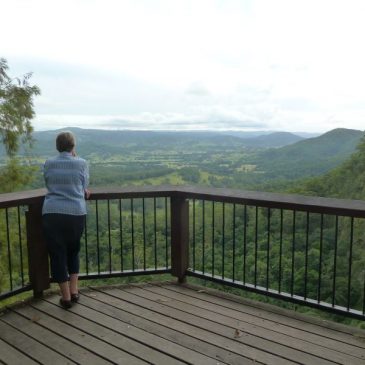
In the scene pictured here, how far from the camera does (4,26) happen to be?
769 cm

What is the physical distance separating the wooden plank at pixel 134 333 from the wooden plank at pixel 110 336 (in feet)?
0.09

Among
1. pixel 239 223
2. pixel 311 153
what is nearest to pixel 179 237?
pixel 239 223

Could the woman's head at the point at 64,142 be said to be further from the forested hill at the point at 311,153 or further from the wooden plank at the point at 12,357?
the forested hill at the point at 311,153

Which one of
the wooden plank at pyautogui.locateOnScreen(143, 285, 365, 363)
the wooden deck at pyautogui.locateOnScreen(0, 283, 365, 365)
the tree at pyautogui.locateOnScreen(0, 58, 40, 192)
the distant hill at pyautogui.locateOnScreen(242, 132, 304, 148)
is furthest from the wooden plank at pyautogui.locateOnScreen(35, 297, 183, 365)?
the distant hill at pyautogui.locateOnScreen(242, 132, 304, 148)

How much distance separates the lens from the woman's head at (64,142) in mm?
2848

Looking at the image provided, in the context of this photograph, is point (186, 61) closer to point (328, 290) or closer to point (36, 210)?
point (328, 290)

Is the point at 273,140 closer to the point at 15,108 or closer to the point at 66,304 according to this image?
the point at 15,108

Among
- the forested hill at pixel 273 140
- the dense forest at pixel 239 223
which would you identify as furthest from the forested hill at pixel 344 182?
the forested hill at pixel 273 140

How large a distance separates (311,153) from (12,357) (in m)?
47.5

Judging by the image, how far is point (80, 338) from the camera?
103 inches

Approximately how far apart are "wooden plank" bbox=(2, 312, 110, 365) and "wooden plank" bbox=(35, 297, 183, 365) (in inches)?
7.0

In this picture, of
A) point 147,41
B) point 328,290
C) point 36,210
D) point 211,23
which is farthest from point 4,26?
point 328,290

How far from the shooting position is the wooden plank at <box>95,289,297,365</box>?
240cm

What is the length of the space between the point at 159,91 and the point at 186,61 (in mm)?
1605
